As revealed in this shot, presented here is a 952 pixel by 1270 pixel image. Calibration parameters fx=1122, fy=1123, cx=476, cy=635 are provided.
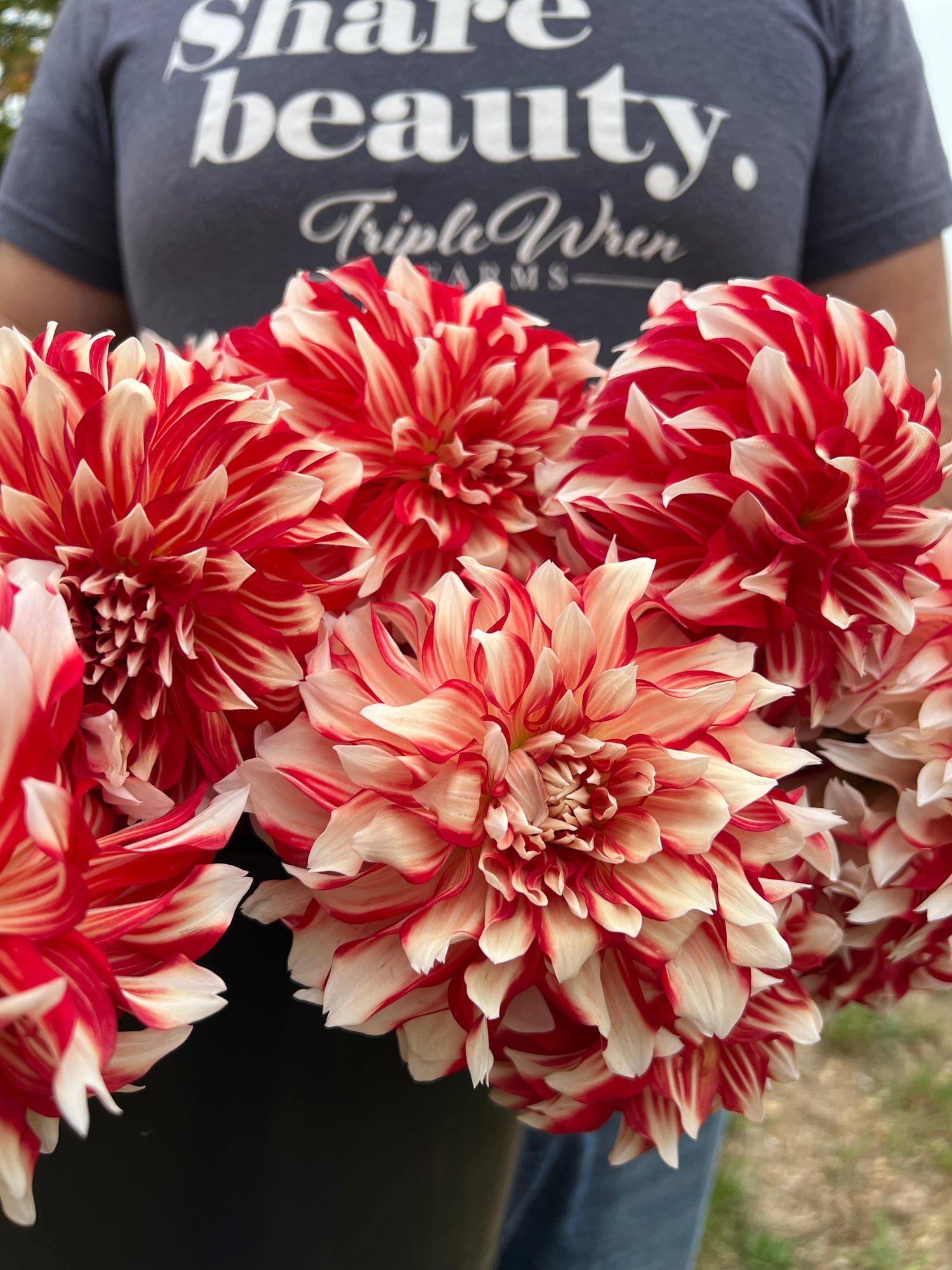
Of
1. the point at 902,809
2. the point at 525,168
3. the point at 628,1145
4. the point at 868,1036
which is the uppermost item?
the point at 525,168

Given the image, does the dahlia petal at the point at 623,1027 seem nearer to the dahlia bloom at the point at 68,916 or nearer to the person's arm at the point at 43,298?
the dahlia bloom at the point at 68,916

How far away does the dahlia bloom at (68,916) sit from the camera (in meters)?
0.19

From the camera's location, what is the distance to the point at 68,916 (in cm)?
20

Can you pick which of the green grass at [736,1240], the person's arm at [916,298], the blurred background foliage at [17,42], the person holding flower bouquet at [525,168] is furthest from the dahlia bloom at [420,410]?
the blurred background foliage at [17,42]

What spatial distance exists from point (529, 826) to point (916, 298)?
697 mm

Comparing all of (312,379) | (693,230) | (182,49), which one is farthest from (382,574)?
(182,49)

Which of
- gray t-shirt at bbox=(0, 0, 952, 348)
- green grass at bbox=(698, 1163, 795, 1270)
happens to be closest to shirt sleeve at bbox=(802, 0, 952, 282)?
gray t-shirt at bbox=(0, 0, 952, 348)

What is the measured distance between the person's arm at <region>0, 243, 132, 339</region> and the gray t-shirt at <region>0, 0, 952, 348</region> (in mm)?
112

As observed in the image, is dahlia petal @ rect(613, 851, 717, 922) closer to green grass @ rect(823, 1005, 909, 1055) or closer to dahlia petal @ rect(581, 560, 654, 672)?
dahlia petal @ rect(581, 560, 654, 672)

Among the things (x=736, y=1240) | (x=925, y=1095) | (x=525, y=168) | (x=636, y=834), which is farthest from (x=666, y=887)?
(x=925, y=1095)

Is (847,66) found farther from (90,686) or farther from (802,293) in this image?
(90,686)

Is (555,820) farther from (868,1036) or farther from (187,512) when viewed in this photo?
(868,1036)

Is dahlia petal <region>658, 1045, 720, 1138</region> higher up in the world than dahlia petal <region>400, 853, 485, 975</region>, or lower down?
lower down

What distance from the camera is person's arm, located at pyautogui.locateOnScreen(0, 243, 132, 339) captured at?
0.84 metres
